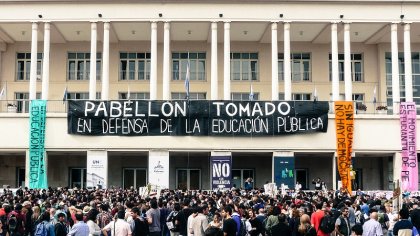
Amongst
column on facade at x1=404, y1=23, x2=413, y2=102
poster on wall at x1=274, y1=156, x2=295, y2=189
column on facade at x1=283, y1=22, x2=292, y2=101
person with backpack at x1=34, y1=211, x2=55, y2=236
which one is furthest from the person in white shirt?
column on facade at x1=404, y1=23, x2=413, y2=102

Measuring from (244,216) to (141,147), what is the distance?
2538 cm

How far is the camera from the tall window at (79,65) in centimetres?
5012

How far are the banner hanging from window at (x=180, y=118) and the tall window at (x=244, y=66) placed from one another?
8389mm

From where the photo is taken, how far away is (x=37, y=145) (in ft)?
137

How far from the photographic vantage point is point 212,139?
42094 mm

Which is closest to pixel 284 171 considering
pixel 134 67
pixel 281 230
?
pixel 134 67

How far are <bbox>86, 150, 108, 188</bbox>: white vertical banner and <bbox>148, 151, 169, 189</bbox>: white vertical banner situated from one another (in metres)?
3.00

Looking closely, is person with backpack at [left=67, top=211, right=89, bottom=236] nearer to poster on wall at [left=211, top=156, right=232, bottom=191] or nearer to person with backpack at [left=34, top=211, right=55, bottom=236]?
person with backpack at [left=34, top=211, right=55, bottom=236]

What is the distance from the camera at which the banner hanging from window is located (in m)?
41.8

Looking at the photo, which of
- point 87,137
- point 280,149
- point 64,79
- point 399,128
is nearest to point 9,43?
point 64,79

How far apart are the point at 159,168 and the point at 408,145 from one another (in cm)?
1709

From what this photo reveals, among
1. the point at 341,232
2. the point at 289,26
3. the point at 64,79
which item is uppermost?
the point at 289,26

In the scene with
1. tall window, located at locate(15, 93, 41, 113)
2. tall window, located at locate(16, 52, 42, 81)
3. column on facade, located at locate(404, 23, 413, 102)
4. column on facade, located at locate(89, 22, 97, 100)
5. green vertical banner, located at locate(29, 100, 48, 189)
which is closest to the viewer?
green vertical banner, located at locate(29, 100, 48, 189)

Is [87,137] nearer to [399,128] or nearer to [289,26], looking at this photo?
[289,26]
